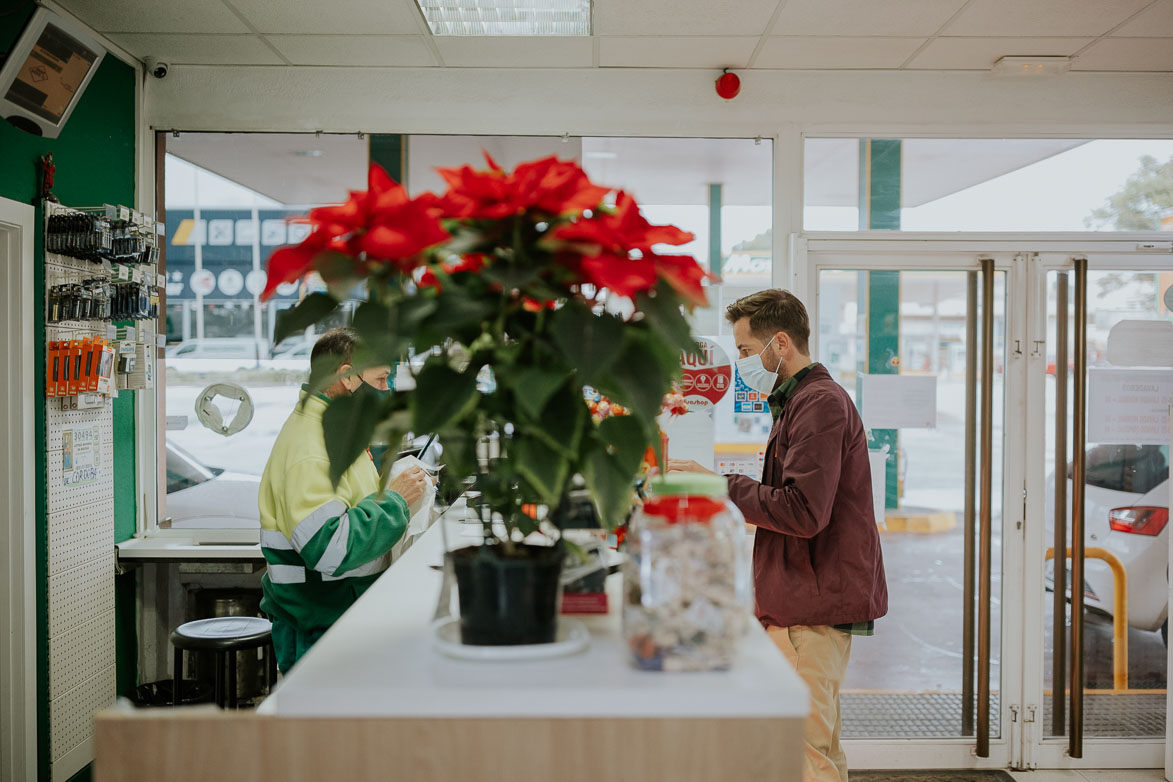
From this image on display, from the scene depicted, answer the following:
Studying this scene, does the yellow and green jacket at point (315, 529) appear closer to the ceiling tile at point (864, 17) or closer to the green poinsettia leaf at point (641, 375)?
the green poinsettia leaf at point (641, 375)

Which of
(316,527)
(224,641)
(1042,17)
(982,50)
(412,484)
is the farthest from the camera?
(982,50)

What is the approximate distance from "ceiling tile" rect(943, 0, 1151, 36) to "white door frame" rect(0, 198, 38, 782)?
10.9 ft

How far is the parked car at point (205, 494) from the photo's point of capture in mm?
3908

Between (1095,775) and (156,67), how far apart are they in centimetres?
485

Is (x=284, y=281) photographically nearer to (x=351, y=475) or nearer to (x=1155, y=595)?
(x=351, y=475)

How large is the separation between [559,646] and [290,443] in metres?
1.55

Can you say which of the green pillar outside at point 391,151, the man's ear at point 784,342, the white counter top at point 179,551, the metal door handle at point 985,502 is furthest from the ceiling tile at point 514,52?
the white counter top at point 179,551

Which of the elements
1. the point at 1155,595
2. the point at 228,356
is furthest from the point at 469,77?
the point at 1155,595

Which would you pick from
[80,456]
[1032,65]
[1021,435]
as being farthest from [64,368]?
[1032,65]

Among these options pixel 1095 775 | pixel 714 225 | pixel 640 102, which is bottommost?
pixel 1095 775

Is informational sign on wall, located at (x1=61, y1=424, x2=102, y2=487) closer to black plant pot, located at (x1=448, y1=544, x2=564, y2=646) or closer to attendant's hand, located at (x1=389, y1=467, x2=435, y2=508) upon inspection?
attendant's hand, located at (x1=389, y1=467, x2=435, y2=508)

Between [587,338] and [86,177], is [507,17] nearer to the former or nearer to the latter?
[86,177]

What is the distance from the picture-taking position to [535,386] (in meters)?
0.88

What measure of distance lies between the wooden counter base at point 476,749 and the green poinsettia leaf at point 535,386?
0.33m
